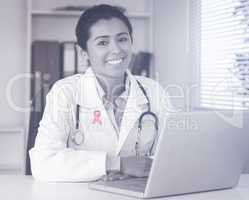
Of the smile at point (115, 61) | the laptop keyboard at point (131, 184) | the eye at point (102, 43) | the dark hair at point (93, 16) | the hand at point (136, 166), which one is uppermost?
the dark hair at point (93, 16)

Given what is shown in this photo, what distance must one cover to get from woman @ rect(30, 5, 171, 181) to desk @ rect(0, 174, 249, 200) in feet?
0.48

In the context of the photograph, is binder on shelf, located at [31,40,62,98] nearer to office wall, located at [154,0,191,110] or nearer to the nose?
office wall, located at [154,0,191,110]

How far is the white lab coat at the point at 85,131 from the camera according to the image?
1717 mm

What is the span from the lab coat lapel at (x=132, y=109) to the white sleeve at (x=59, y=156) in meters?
0.24

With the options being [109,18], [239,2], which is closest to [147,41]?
[239,2]

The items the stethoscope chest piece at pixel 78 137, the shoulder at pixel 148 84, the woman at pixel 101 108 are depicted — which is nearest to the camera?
the woman at pixel 101 108

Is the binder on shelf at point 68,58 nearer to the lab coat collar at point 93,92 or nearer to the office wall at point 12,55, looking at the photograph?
the office wall at point 12,55

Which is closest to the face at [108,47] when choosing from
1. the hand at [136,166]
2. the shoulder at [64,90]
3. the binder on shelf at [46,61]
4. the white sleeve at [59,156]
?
the shoulder at [64,90]

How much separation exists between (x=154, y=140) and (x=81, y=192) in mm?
649

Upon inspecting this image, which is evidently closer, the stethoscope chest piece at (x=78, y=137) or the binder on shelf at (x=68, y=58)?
the stethoscope chest piece at (x=78, y=137)

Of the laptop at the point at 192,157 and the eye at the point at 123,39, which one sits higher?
the eye at the point at 123,39

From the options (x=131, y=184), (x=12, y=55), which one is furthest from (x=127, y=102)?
(x=12, y=55)

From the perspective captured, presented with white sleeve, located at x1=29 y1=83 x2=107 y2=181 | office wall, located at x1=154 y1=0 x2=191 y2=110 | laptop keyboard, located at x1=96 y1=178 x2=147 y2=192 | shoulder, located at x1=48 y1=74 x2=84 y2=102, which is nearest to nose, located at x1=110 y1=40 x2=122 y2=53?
shoulder, located at x1=48 y1=74 x2=84 y2=102

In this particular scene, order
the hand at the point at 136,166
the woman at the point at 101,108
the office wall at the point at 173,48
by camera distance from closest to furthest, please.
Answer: the hand at the point at 136,166 < the woman at the point at 101,108 < the office wall at the point at 173,48
